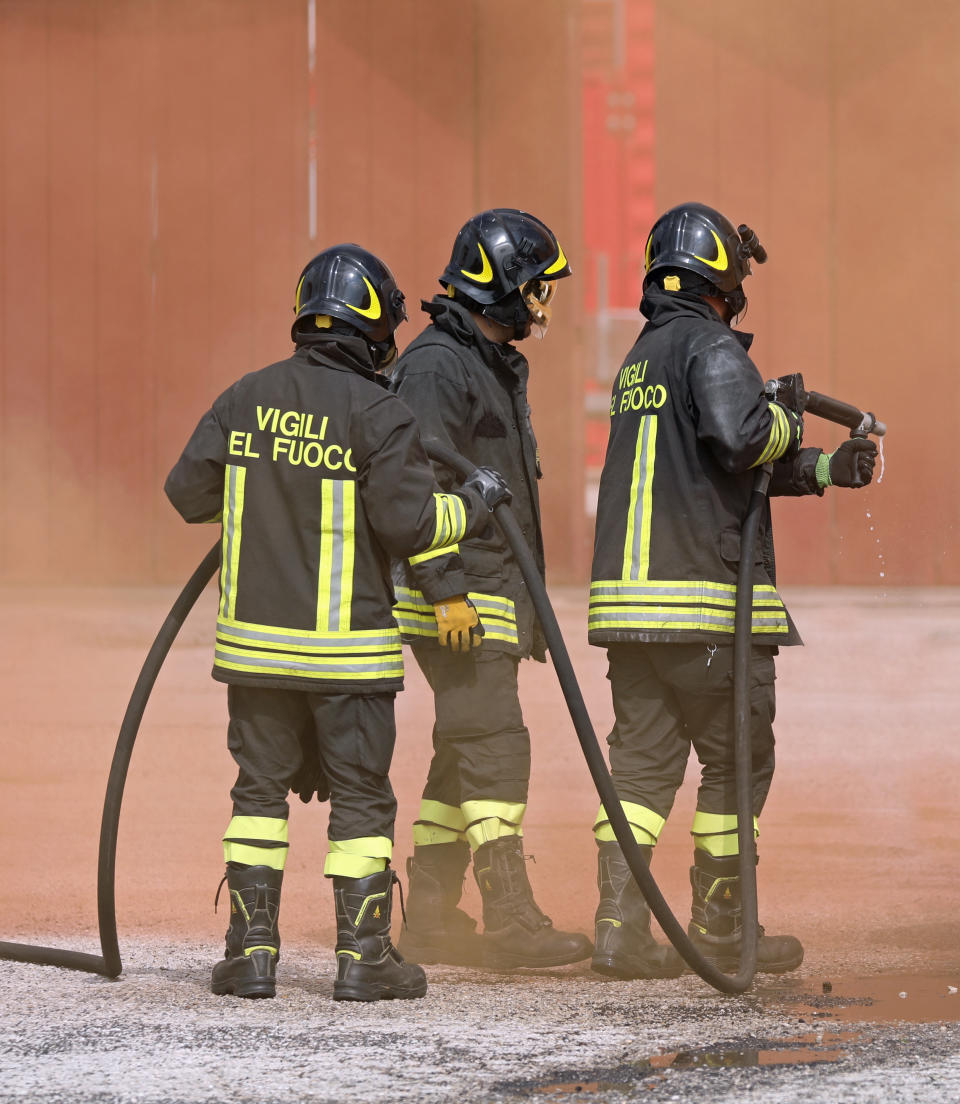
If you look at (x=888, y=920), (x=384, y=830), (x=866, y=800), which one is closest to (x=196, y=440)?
(x=384, y=830)

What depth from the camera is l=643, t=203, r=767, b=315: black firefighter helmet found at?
3205mm

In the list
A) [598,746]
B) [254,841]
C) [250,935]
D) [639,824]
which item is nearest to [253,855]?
[254,841]

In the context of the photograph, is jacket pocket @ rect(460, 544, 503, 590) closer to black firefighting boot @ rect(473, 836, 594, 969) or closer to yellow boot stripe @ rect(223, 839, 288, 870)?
black firefighting boot @ rect(473, 836, 594, 969)

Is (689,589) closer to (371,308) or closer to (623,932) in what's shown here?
(623,932)

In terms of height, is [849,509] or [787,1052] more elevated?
[849,509]

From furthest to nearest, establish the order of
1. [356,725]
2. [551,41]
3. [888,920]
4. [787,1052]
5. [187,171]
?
[187,171]
[551,41]
[888,920]
[356,725]
[787,1052]

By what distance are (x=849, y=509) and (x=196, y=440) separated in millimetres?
7406

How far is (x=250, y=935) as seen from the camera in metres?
2.82

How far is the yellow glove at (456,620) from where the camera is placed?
299 cm

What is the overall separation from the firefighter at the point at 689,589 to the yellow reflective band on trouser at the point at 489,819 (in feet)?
0.58

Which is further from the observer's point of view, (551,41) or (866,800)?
(551,41)

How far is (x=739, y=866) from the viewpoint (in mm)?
3027

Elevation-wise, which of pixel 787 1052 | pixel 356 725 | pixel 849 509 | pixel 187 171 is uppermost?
pixel 187 171

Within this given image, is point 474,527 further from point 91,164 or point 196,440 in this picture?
point 91,164
